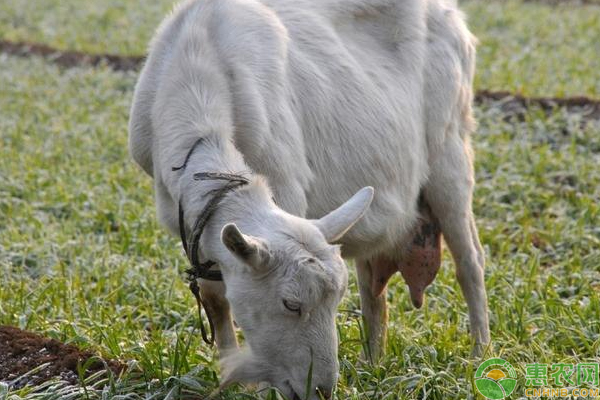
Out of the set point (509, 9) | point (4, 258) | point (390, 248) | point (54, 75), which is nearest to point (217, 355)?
point (390, 248)

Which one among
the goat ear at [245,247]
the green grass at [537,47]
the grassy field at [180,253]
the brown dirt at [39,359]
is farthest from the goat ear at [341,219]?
the green grass at [537,47]

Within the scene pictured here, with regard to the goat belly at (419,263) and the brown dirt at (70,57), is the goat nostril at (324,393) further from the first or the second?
the brown dirt at (70,57)

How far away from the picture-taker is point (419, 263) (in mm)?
5512

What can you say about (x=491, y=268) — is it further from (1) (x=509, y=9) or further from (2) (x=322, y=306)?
(1) (x=509, y=9)

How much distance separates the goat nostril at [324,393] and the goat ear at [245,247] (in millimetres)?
507

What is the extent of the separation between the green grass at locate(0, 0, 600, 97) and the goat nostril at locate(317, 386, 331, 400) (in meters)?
7.64

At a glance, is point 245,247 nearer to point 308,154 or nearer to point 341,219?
point 341,219

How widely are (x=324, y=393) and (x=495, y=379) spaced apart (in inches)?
44.1

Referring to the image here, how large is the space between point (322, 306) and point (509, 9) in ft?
45.3

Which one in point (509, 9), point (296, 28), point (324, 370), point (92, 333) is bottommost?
point (509, 9)

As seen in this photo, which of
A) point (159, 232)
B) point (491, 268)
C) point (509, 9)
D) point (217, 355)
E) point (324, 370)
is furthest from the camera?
point (509, 9)

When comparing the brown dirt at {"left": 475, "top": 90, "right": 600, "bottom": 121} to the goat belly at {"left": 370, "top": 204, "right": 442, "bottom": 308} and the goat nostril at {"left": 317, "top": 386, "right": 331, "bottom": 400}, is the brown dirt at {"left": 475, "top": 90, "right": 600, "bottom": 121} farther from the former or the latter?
the goat nostril at {"left": 317, "top": 386, "right": 331, "bottom": 400}

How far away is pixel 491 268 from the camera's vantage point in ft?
20.9

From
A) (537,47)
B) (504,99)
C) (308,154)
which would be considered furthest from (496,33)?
(308,154)
